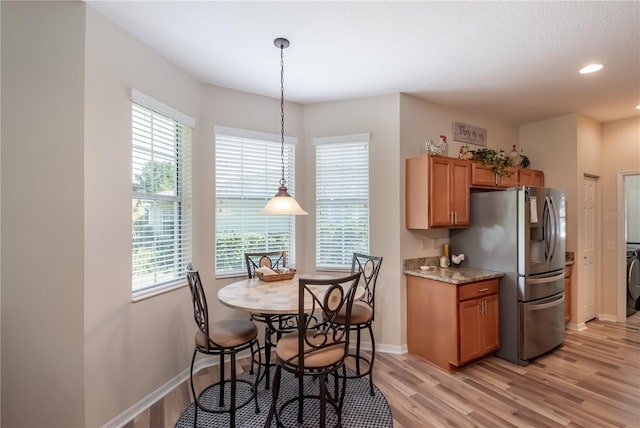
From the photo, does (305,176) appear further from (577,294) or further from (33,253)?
Answer: (577,294)

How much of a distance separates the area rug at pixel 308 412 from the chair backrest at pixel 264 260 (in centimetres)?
108

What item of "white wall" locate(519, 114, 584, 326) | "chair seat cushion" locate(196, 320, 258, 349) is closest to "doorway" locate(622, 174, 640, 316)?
"white wall" locate(519, 114, 584, 326)

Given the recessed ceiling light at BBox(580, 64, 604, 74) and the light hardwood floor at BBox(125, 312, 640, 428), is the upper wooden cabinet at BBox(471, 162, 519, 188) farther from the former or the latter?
the light hardwood floor at BBox(125, 312, 640, 428)

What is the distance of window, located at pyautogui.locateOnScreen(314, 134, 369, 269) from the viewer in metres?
3.43

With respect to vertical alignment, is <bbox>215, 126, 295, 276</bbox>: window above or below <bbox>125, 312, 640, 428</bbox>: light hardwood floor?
above

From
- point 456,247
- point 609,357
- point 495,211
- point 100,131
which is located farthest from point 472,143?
point 100,131

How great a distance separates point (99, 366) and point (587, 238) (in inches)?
228

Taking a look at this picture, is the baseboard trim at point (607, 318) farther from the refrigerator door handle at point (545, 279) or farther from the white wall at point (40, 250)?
the white wall at point (40, 250)

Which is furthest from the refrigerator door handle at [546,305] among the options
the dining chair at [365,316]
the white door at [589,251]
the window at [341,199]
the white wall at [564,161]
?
the window at [341,199]

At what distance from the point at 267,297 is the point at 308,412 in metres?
0.97

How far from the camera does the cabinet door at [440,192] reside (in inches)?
122

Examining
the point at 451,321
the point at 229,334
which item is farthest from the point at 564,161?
the point at 229,334

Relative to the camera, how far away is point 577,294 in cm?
393

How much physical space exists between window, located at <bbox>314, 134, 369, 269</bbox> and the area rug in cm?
136
